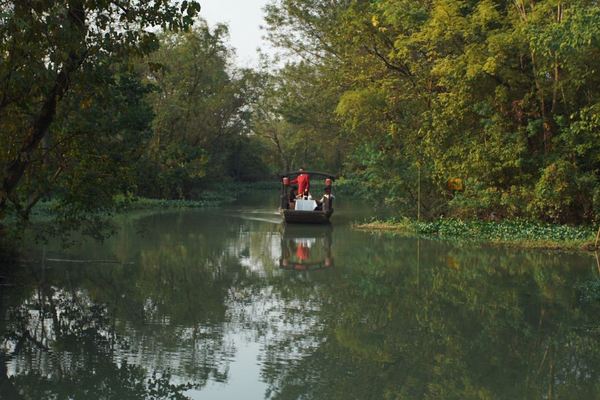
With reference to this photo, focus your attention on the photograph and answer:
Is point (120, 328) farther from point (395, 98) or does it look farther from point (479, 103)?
point (395, 98)

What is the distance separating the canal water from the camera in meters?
8.00

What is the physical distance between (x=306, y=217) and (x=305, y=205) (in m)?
1.03

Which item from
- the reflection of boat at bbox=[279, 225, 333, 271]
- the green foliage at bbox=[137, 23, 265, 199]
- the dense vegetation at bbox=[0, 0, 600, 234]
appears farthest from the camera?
the green foliage at bbox=[137, 23, 265, 199]

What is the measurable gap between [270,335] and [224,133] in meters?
43.4

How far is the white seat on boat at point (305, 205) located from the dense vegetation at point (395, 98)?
7.29 feet

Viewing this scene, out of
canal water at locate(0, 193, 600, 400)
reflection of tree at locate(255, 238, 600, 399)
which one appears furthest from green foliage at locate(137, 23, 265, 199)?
reflection of tree at locate(255, 238, 600, 399)

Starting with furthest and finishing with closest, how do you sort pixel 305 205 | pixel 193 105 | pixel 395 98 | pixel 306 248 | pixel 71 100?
1. pixel 193 105
2. pixel 305 205
3. pixel 395 98
4. pixel 306 248
5. pixel 71 100

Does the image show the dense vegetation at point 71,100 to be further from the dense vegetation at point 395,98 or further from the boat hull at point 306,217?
the boat hull at point 306,217

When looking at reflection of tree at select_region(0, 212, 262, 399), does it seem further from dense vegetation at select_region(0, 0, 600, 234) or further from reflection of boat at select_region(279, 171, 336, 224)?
reflection of boat at select_region(279, 171, 336, 224)

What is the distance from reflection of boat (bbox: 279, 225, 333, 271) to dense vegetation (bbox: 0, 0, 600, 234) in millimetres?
3384

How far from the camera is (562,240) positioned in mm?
21266

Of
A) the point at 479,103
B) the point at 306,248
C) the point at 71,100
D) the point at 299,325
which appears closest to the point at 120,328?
the point at 299,325

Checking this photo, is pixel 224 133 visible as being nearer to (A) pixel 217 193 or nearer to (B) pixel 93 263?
(A) pixel 217 193

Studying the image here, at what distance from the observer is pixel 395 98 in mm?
28094
